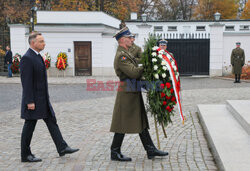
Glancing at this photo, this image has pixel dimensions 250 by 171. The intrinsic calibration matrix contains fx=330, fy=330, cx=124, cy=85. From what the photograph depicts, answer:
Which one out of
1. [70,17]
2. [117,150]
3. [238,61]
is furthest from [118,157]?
[70,17]

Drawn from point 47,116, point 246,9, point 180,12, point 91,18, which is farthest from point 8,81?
point 246,9

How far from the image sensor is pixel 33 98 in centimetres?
479

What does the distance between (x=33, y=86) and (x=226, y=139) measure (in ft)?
10.6

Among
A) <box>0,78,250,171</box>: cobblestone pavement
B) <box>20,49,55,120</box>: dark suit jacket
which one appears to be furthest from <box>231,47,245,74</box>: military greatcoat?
<box>20,49,55,120</box>: dark suit jacket

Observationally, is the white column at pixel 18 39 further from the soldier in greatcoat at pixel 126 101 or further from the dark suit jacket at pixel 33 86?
the soldier in greatcoat at pixel 126 101

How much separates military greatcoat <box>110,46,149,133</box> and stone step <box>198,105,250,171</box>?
1206 millimetres

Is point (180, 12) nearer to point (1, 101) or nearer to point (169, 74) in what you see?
point (1, 101)

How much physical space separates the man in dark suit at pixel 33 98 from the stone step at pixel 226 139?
2217mm

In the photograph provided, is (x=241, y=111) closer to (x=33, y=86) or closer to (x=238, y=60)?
(x=33, y=86)

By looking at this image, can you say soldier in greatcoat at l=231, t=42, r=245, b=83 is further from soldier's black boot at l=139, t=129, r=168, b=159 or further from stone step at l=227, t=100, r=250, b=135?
soldier's black boot at l=139, t=129, r=168, b=159

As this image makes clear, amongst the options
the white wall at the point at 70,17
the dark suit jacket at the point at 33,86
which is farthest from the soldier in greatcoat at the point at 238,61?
the dark suit jacket at the point at 33,86

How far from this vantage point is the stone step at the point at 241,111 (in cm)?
599

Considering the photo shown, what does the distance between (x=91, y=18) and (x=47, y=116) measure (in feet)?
58.1

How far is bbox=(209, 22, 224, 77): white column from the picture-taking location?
20.4 meters
